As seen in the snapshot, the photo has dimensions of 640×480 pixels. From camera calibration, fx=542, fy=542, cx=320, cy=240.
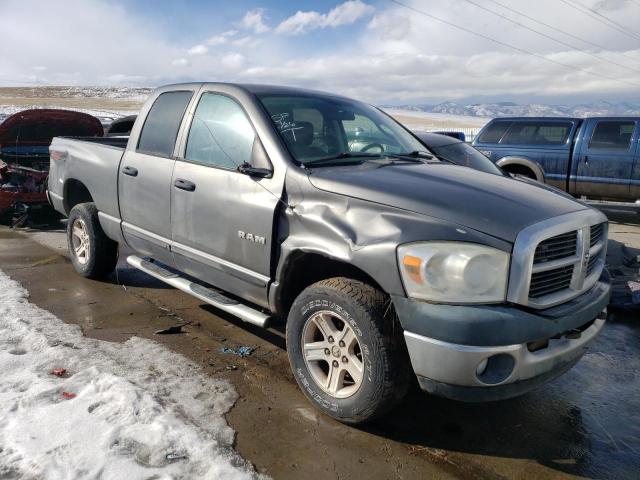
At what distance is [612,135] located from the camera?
387 inches

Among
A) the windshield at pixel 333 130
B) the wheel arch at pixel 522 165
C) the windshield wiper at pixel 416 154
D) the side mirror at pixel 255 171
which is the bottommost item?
the wheel arch at pixel 522 165

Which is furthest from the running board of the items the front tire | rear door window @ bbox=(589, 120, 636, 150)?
rear door window @ bbox=(589, 120, 636, 150)

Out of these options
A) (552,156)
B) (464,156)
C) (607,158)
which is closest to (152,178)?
(464,156)

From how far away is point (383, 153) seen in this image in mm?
3867

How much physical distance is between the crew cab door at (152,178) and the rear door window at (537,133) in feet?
26.5

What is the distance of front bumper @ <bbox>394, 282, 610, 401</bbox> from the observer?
8.10 feet

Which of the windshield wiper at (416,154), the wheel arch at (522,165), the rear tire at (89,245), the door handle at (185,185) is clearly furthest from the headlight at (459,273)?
the wheel arch at (522,165)

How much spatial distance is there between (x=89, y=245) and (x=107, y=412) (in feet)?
9.13

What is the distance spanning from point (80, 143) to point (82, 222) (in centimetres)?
79

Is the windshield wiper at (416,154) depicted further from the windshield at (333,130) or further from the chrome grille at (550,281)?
the chrome grille at (550,281)

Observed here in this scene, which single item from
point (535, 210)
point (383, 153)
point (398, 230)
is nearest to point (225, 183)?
point (383, 153)

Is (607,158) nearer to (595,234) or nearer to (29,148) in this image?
(595,234)

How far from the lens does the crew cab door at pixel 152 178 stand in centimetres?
416

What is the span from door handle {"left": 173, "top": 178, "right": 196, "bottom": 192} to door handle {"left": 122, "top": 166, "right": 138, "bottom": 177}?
66cm
